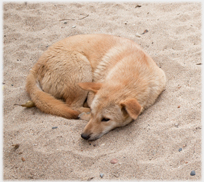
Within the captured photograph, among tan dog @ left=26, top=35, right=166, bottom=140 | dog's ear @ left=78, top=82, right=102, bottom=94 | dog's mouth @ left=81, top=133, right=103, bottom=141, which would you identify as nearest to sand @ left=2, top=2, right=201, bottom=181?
dog's mouth @ left=81, top=133, right=103, bottom=141

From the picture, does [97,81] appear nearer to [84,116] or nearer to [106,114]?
[84,116]

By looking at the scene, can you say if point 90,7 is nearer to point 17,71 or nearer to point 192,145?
point 17,71

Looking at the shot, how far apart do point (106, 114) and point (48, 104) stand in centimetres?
104

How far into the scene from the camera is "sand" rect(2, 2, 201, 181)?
3064mm

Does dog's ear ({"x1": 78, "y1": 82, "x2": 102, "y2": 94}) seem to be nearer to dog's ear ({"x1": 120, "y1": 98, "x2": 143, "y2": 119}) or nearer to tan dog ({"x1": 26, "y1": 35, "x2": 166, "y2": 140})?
tan dog ({"x1": 26, "y1": 35, "x2": 166, "y2": 140})

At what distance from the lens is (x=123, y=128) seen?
3828 mm

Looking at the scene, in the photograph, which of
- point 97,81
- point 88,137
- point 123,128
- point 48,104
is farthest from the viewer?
point 97,81

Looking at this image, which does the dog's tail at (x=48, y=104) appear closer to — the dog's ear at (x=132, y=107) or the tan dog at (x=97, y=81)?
the tan dog at (x=97, y=81)

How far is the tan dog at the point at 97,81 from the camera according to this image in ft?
12.2

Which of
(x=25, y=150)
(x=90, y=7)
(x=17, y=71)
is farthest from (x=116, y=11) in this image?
(x=25, y=150)

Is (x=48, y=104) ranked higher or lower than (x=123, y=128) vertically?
higher

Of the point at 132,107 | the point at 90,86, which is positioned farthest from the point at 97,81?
the point at 132,107

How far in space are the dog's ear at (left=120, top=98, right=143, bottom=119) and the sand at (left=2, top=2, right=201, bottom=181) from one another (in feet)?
0.89

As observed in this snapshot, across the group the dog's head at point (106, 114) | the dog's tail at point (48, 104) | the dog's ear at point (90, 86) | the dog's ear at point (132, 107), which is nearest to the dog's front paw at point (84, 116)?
the dog's tail at point (48, 104)
